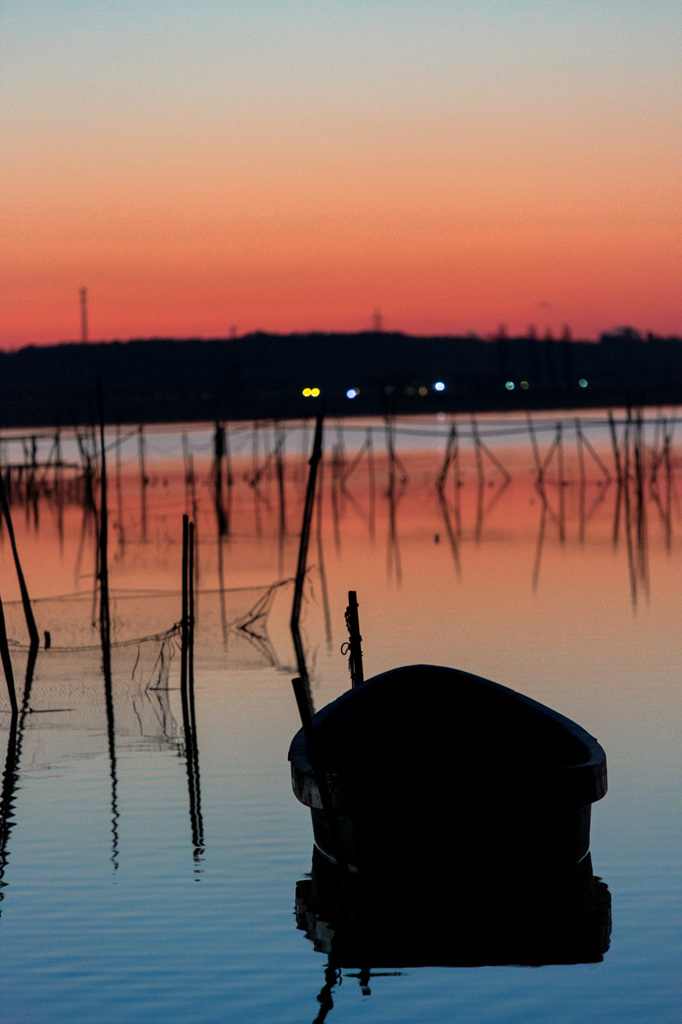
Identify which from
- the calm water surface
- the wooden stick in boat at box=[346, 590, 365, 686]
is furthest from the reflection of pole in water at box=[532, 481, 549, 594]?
the wooden stick in boat at box=[346, 590, 365, 686]

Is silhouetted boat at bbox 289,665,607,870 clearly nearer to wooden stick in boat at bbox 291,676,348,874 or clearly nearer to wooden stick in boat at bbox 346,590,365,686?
wooden stick in boat at bbox 291,676,348,874

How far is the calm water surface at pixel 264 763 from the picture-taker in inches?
345

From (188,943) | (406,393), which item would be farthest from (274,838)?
(406,393)

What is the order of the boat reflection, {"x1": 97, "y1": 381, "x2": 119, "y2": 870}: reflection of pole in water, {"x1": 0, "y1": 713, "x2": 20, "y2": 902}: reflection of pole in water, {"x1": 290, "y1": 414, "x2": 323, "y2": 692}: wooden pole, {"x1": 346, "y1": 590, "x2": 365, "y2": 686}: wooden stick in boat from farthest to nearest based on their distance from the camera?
{"x1": 290, "y1": 414, "x2": 323, "y2": 692}: wooden pole → {"x1": 346, "y1": 590, "x2": 365, "y2": 686}: wooden stick in boat → {"x1": 97, "y1": 381, "x2": 119, "y2": 870}: reflection of pole in water → {"x1": 0, "y1": 713, "x2": 20, "y2": 902}: reflection of pole in water → the boat reflection

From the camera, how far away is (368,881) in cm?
1030

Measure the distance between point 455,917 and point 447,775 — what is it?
951 mm

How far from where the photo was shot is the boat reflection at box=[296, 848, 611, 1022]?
930cm

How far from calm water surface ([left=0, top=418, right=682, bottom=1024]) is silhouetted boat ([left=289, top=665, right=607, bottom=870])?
60 cm

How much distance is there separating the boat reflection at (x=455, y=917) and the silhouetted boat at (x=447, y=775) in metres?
0.17

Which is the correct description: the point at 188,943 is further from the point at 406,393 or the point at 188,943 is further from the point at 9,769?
the point at 406,393

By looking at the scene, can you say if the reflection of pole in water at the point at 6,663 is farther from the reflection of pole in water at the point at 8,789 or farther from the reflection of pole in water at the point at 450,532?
the reflection of pole in water at the point at 450,532

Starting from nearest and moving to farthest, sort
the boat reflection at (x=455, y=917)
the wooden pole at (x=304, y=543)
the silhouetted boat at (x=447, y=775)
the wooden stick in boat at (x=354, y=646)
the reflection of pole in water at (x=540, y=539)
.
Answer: the boat reflection at (x=455, y=917) < the silhouetted boat at (x=447, y=775) < the wooden stick in boat at (x=354, y=646) < the wooden pole at (x=304, y=543) < the reflection of pole in water at (x=540, y=539)

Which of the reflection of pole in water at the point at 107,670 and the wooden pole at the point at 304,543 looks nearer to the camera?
the reflection of pole in water at the point at 107,670

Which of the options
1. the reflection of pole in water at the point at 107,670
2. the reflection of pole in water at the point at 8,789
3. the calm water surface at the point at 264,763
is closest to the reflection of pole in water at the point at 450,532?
the calm water surface at the point at 264,763
